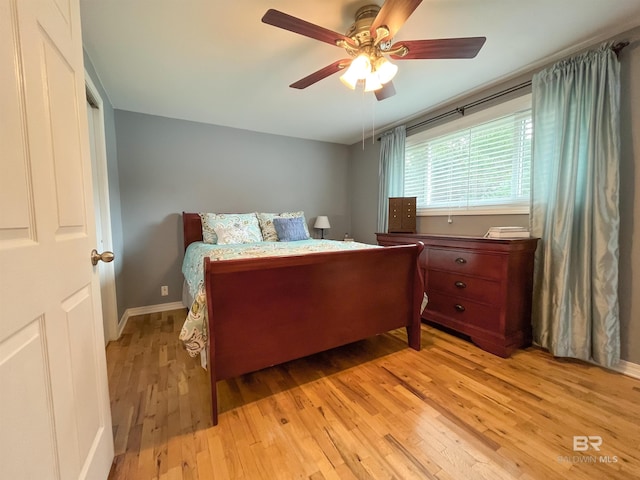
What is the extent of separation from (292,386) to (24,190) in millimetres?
1566

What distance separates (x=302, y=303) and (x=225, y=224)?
1.69 meters

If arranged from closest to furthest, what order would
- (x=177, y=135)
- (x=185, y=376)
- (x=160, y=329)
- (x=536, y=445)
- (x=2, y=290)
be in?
(x=2, y=290) → (x=536, y=445) → (x=185, y=376) → (x=160, y=329) → (x=177, y=135)

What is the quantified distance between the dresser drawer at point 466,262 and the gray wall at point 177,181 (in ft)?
6.86

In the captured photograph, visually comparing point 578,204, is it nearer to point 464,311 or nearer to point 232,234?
point 464,311

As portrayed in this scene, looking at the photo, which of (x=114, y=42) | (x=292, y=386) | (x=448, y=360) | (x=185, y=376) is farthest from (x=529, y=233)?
(x=114, y=42)

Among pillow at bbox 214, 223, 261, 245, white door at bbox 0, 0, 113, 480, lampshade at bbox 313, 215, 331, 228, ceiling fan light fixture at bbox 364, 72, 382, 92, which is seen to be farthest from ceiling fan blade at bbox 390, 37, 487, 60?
lampshade at bbox 313, 215, 331, 228

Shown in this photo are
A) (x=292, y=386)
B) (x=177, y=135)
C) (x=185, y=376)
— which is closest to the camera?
(x=292, y=386)

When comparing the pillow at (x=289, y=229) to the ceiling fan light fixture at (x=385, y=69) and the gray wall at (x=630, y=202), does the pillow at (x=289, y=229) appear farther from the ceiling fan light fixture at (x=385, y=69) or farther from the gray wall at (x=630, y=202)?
the gray wall at (x=630, y=202)

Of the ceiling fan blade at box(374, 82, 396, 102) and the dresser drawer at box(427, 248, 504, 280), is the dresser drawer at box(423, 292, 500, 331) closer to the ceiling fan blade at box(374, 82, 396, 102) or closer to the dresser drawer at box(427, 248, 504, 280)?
the dresser drawer at box(427, 248, 504, 280)

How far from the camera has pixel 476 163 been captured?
258 centimetres

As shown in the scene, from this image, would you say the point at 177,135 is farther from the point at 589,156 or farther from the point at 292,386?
the point at 589,156

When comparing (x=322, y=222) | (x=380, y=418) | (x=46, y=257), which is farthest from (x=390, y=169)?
(x=46, y=257)

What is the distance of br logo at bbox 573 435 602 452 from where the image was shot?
3.94ft

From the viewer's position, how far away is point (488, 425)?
52.4 inches
